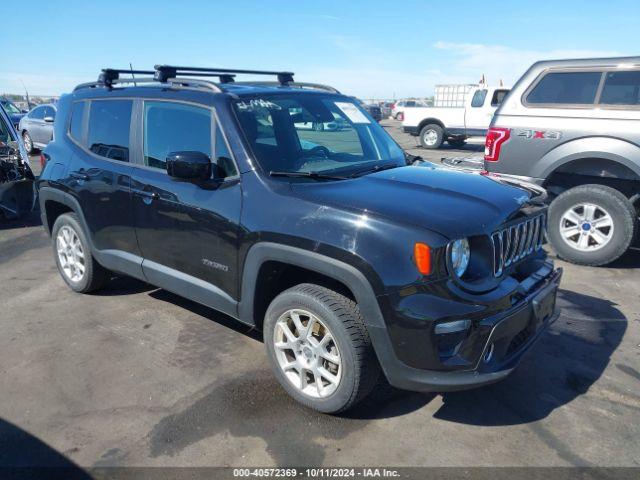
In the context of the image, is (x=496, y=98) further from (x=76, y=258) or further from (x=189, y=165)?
(x=189, y=165)

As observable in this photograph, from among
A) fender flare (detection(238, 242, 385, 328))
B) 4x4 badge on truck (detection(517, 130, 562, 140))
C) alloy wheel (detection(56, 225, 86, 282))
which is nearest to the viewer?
fender flare (detection(238, 242, 385, 328))

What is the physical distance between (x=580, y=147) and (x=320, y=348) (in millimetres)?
4174

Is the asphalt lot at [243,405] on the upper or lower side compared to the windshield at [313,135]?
lower

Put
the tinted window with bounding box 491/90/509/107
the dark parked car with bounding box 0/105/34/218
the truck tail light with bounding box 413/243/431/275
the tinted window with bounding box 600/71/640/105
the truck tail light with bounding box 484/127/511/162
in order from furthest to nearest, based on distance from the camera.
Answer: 1. the tinted window with bounding box 491/90/509/107
2. the dark parked car with bounding box 0/105/34/218
3. the truck tail light with bounding box 484/127/511/162
4. the tinted window with bounding box 600/71/640/105
5. the truck tail light with bounding box 413/243/431/275

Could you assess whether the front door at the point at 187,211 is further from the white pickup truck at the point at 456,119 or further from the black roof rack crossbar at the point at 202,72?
the white pickup truck at the point at 456,119

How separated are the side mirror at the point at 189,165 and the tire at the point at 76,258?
6.05 feet

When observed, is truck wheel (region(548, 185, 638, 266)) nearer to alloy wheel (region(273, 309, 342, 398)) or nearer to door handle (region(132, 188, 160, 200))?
alloy wheel (region(273, 309, 342, 398))

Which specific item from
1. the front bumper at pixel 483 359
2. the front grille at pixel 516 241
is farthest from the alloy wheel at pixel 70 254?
the front grille at pixel 516 241

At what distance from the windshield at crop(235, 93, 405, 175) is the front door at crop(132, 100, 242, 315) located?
0.26 meters

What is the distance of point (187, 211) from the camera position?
355 cm

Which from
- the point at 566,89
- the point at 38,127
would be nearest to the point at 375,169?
the point at 566,89

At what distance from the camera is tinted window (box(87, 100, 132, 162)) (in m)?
4.15

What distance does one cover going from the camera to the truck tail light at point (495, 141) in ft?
19.9

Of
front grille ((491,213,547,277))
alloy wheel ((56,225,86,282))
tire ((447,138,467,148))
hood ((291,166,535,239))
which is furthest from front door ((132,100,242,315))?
tire ((447,138,467,148))
